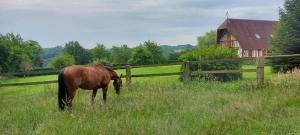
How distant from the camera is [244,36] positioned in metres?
68.3

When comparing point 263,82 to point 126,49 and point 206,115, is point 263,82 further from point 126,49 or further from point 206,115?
point 126,49

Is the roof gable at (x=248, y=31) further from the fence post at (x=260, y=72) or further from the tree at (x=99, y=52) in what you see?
the fence post at (x=260, y=72)

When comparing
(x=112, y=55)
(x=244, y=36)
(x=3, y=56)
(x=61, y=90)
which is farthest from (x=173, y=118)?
(x=112, y=55)

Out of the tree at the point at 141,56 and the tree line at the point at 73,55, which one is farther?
the tree at the point at 141,56

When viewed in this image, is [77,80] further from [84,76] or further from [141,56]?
[141,56]

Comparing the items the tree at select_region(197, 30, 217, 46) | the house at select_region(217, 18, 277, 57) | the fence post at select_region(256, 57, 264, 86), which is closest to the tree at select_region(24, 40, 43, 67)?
the tree at select_region(197, 30, 217, 46)

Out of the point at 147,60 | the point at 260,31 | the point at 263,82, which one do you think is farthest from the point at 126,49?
the point at 263,82

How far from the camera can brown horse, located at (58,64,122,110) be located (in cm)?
970

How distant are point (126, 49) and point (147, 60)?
1015 inches

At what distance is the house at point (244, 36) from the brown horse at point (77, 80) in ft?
183

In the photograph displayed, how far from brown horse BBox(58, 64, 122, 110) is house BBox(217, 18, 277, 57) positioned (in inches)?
2196

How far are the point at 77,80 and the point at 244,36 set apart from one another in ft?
200

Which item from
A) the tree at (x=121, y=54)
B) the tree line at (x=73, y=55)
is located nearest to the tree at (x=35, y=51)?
the tree line at (x=73, y=55)

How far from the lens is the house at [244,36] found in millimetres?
66500
